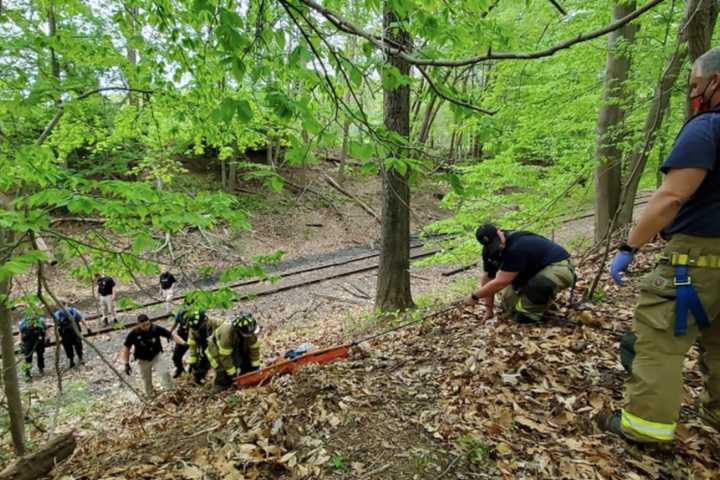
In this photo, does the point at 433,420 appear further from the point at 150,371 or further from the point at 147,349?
the point at 150,371

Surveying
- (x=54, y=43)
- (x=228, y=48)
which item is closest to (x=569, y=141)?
(x=228, y=48)

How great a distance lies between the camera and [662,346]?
226cm

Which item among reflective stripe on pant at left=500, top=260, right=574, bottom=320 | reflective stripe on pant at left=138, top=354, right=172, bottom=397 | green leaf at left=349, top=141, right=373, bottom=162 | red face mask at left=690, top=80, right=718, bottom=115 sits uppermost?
red face mask at left=690, top=80, right=718, bottom=115

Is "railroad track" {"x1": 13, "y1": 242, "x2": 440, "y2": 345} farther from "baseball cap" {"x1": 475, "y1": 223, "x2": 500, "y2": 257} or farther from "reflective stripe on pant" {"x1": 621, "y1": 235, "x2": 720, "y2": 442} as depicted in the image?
"reflective stripe on pant" {"x1": 621, "y1": 235, "x2": 720, "y2": 442}

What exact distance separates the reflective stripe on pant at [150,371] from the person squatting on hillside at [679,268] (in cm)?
779

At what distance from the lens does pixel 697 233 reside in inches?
86.9

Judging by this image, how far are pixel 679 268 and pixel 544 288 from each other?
83.8 inches

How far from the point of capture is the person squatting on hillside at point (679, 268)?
2.08 m

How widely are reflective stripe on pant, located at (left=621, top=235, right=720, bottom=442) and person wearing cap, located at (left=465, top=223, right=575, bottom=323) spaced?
1.97 metres

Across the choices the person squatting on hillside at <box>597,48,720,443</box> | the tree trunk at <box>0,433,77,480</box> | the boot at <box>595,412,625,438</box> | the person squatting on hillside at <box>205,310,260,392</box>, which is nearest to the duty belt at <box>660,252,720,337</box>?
the person squatting on hillside at <box>597,48,720,443</box>

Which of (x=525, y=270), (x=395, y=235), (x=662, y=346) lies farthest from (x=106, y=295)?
(x=662, y=346)

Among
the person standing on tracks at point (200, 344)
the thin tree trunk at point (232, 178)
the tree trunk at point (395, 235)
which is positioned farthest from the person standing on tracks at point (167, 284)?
the thin tree trunk at point (232, 178)

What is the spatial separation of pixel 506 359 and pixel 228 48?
11.3 ft

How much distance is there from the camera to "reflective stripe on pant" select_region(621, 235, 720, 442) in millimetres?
2201
